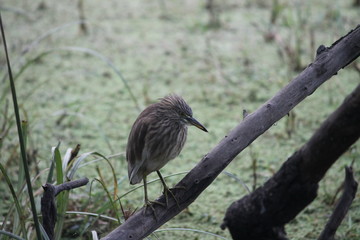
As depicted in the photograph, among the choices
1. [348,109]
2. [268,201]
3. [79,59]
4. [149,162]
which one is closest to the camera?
[149,162]

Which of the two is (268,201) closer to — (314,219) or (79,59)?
(314,219)

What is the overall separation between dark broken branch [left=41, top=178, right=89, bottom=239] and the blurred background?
418mm

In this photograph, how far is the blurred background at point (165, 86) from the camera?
108 inches

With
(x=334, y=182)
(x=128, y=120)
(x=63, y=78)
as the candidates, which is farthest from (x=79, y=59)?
(x=334, y=182)

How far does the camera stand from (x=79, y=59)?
453 cm

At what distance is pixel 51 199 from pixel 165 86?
243cm

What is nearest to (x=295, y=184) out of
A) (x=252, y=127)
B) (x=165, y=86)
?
(x=252, y=127)

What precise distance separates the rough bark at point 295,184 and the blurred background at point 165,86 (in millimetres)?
192

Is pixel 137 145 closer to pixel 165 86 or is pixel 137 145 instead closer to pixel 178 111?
pixel 178 111

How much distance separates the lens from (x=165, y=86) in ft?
13.4

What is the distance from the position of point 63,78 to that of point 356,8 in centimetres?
264

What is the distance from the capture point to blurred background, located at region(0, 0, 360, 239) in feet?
9.01

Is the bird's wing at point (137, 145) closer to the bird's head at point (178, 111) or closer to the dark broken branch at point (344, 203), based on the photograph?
the bird's head at point (178, 111)

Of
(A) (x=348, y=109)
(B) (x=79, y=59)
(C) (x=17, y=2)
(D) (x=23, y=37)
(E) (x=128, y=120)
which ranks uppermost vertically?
(C) (x=17, y=2)
